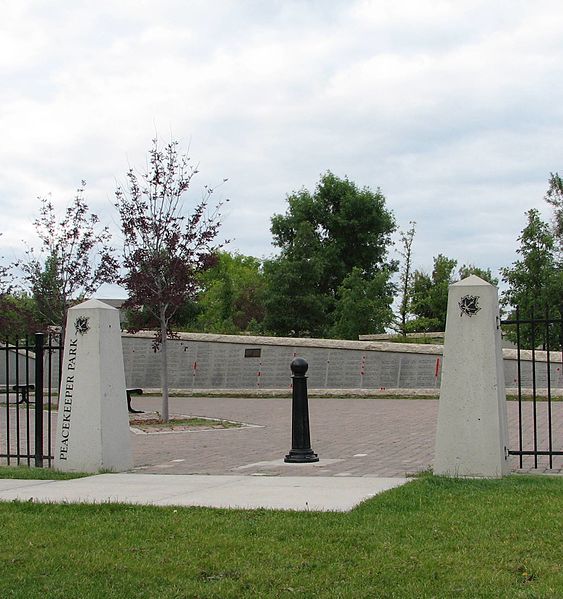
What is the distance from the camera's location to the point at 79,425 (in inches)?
416

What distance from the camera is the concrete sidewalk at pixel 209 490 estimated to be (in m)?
7.85

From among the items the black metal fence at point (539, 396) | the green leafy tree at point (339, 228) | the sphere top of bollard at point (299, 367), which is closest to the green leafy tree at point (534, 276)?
the black metal fence at point (539, 396)

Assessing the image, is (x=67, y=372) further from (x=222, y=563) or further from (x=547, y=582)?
(x=547, y=582)

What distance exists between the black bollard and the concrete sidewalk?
151 cm

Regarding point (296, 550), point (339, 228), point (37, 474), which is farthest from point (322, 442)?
point (339, 228)

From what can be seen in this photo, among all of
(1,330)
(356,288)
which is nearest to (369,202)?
(356,288)

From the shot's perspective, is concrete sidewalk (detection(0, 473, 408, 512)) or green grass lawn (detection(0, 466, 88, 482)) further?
green grass lawn (detection(0, 466, 88, 482))

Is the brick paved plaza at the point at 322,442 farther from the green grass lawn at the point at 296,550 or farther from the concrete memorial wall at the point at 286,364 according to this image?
the concrete memorial wall at the point at 286,364

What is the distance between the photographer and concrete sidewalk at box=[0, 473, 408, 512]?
7848 millimetres

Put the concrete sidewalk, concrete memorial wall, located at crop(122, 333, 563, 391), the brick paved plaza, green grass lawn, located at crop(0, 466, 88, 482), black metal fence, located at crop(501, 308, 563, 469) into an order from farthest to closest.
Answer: concrete memorial wall, located at crop(122, 333, 563, 391), the brick paved plaza, green grass lawn, located at crop(0, 466, 88, 482), black metal fence, located at crop(501, 308, 563, 469), the concrete sidewalk

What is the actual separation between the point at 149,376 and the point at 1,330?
22.8 feet

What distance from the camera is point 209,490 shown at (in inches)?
344

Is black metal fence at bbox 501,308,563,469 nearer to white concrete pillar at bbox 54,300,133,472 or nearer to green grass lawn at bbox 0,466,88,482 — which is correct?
white concrete pillar at bbox 54,300,133,472

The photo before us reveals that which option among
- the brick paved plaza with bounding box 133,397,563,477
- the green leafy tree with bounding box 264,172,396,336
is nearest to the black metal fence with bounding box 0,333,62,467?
the brick paved plaza with bounding box 133,397,563,477
